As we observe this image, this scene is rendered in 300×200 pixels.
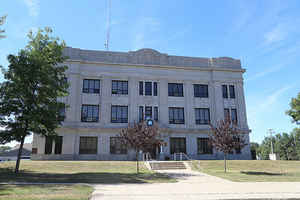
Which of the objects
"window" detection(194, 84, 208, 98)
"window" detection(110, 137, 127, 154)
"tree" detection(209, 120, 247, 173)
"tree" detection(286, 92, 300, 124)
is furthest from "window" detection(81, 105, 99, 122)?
"tree" detection(286, 92, 300, 124)

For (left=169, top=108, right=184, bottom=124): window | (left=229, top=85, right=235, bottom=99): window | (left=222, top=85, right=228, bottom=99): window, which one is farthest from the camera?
(left=229, top=85, right=235, bottom=99): window

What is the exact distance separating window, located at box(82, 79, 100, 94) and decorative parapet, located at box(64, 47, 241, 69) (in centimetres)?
312

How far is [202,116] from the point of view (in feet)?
117

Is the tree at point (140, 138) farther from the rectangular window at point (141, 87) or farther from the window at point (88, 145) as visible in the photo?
the rectangular window at point (141, 87)

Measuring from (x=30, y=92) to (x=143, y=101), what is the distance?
18.7m

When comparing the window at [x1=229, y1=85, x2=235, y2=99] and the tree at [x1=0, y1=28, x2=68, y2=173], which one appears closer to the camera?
the tree at [x1=0, y1=28, x2=68, y2=173]

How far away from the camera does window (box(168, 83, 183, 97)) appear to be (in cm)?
3575

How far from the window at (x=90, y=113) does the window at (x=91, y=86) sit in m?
2.29

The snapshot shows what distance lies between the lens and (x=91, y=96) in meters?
33.5

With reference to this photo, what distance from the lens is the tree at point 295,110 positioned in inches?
1433

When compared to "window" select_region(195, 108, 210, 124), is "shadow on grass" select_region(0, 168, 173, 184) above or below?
below

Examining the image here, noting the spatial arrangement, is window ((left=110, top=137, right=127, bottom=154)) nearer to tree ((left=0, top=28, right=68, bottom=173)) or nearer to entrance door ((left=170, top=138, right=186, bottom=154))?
entrance door ((left=170, top=138, right=186, bottom=154))

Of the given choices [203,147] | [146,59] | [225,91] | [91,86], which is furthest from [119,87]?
[225,91]

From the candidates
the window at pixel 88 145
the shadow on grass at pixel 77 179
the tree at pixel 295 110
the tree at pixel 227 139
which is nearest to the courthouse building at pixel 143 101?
Result: the window at pixel 88 145
